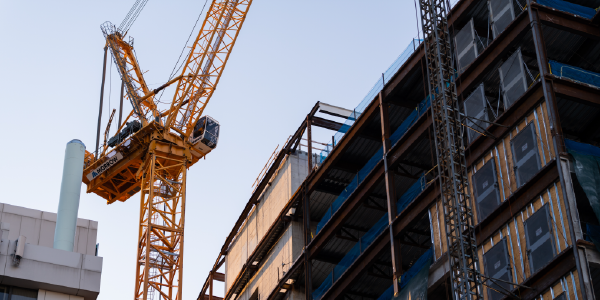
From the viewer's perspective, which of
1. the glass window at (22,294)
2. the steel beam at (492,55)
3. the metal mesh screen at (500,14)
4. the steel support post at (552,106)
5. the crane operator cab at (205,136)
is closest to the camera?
the steel support post at (552,106)

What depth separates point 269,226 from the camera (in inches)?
2822

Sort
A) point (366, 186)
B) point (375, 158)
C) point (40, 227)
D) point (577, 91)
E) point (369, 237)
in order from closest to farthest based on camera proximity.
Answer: point (577, 91)
point (40, 227)
point (369, 237)
point (366, 186)
point (375, 158)

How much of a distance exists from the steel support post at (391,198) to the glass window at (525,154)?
1058cm

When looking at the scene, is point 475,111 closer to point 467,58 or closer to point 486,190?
point 467,58

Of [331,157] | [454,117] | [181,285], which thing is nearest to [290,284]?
[331,157]

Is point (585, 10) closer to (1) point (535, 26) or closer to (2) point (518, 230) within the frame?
(1) point (535, 26)

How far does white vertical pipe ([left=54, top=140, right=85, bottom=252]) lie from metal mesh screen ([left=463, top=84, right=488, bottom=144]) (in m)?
20.4

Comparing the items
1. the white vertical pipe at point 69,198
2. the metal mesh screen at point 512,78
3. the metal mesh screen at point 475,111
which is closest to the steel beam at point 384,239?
the metal mesh screen at point 475,111

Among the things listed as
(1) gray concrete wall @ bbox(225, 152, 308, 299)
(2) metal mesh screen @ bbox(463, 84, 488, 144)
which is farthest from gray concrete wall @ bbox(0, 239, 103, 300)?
(1) gray concrete wall @ bbox(225, 152, 308, 299)

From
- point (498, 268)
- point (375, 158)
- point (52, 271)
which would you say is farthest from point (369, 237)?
point (52, 271)

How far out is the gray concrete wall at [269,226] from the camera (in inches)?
2655

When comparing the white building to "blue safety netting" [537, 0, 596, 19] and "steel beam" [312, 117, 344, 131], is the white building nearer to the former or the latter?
"blue safety netting" [537, 0, 596, 19]

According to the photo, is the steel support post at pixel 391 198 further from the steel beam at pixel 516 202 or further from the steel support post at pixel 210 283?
the steel support post at pixel 210 283

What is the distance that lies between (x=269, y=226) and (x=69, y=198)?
27438 millimetres
